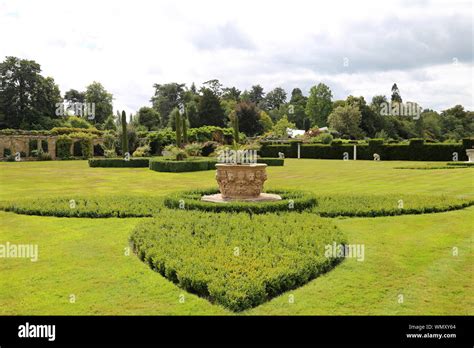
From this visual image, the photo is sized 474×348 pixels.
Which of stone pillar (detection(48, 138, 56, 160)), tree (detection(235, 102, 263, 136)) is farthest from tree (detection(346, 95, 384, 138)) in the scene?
stone pillar (detection(48, 138, 56, 160))

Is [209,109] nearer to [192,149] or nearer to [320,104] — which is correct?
[320,104]

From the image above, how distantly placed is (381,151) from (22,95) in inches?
1565

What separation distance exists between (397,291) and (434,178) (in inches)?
624

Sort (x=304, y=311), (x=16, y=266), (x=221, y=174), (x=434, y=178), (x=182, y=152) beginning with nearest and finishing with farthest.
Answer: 1. (x=304, y=311)
2. (x=16, y=266)
3. (x=221, y=174)
4. (x=434, y=178)
5. (x=182, y=152)

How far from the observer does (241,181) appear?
39.0ft

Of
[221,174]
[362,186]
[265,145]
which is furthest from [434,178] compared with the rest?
[265,145]

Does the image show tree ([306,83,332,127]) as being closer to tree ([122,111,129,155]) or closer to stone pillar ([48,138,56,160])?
stone pillar ([48,138,56,160])

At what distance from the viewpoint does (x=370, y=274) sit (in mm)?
6090

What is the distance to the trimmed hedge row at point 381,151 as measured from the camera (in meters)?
36.7

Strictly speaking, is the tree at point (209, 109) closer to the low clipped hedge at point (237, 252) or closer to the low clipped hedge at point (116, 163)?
the low clipped hedge at point (116, 163)

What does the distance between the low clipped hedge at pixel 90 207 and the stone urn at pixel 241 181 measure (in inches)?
70.5
